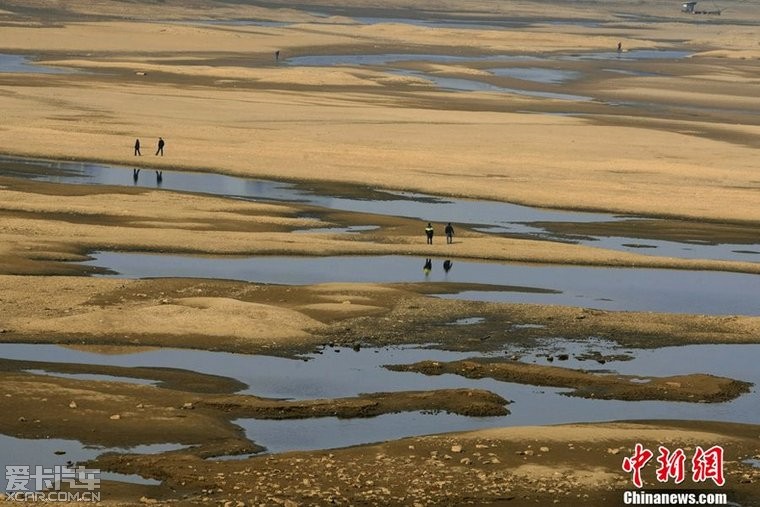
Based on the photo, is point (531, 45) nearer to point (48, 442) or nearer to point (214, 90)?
point (214, 90)

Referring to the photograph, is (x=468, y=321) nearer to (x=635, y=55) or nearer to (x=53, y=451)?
(x=53, y=451)

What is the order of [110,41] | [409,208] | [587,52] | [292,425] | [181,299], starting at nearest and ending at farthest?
[292,425]
[181,299]
[409,208]
[110,41]
[587,52]

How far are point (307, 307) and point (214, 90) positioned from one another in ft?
192

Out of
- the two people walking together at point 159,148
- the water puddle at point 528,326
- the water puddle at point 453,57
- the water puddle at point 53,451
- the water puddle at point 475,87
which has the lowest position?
the water puddle at point 53,451

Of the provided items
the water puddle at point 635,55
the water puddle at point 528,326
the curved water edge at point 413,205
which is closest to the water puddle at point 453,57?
the water puddle at point 635,55

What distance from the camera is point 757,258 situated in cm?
4969

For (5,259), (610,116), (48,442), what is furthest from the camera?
(610,116)

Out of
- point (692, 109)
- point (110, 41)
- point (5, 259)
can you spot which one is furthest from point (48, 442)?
point (110, 41)

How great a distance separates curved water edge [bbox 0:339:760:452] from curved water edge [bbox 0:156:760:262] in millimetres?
14243

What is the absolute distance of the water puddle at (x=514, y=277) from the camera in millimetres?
42125

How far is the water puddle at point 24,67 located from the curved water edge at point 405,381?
7133 cm

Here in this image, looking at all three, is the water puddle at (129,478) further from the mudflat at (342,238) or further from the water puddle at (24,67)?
the water puddle at (24,67)

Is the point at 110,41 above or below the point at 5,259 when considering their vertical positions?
above

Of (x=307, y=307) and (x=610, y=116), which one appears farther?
(x=610, y=116)
